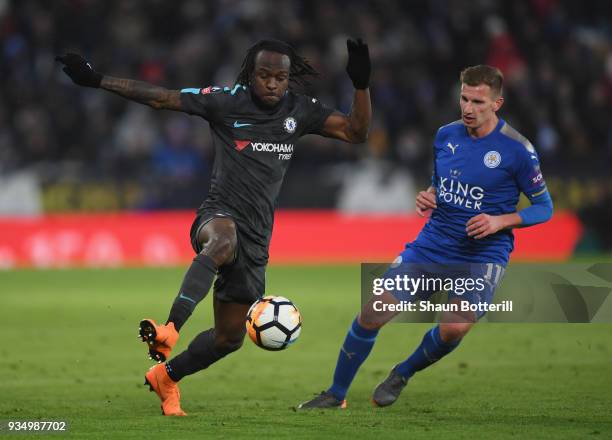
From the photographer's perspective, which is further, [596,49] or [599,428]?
[596,49]

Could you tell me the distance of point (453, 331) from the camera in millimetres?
7195

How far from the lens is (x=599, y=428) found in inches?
247

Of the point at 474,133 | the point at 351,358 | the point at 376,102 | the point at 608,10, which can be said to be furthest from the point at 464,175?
the point at 608,10

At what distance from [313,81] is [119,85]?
39.1 ft

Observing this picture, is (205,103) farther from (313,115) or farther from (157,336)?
(157,336)

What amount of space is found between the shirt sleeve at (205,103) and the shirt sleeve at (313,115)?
535 mm

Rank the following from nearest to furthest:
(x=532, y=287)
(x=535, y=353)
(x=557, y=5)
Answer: (x=535, y=353), (x=532, y=287), (x=557, y=5)

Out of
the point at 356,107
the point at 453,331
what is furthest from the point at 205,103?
the point at 453,331

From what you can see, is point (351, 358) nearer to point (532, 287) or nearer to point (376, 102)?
point (532, 287)

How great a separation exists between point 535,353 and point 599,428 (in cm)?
376


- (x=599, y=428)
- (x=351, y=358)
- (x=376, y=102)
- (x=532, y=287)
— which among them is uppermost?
(x=376, y=102)

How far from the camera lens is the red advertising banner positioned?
18.5 m

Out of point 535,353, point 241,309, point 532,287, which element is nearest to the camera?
point 241,309

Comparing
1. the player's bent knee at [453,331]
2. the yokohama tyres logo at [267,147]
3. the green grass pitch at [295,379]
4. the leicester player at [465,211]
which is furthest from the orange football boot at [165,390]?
the player's bent knee at [453,331]
